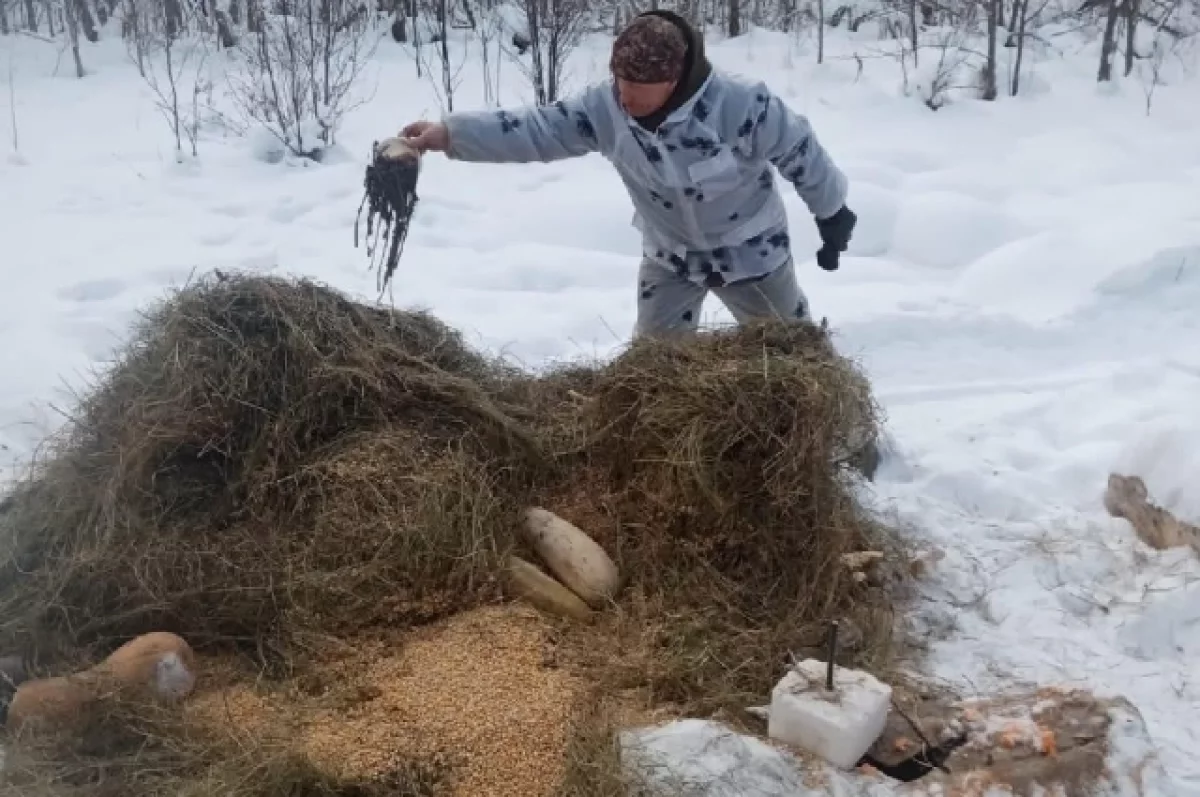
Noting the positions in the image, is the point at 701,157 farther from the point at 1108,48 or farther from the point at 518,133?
the point at 1108,48

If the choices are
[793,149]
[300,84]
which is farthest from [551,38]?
[793,149]

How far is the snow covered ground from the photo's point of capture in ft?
10.4

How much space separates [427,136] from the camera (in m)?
3.40

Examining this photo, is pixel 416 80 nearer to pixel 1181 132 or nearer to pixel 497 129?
pixel 1181 132

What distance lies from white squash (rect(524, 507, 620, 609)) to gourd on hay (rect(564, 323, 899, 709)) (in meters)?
0.08

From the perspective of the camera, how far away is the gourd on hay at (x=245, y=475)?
9.52ft

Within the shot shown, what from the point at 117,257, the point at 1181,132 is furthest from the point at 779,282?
the point at 1181,132

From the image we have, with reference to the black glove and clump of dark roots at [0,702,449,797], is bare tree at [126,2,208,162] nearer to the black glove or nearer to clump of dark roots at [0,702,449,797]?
the black glove

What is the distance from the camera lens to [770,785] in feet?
7.48

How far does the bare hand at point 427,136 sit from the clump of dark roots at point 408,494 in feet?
1.72

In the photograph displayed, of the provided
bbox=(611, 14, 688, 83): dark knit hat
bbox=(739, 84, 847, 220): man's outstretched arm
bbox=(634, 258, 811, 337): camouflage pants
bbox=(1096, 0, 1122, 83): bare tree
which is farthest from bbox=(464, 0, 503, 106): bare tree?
bbox=(611, 14, 688, 83): dark knit hat

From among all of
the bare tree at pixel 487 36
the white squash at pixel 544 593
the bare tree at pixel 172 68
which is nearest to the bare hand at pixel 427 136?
the white squash at pixel 544 593

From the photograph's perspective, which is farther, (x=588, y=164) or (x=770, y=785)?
(x=588, y=164)

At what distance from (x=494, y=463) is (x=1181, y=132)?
20.0 feet
